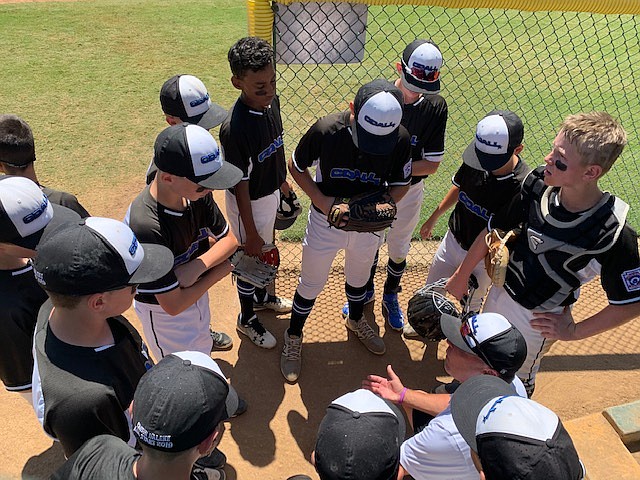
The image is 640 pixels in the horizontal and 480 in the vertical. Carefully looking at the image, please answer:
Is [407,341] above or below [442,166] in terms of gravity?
below

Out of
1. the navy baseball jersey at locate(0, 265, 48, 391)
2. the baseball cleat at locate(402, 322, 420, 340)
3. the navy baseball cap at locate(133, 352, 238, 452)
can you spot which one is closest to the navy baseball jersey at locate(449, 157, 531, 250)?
the baseball cleat at locate(402, 322, 420, 340)

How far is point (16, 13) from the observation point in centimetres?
1161

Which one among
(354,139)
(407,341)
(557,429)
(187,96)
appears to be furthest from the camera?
(407,341)

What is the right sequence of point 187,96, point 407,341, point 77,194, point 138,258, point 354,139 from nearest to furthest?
point 138,258 → point 354,139 → point 187,96 → point 407,341 → point 77,194

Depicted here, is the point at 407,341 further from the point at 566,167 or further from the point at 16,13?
the point at 16,13

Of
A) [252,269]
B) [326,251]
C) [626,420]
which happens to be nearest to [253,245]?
[252,269]

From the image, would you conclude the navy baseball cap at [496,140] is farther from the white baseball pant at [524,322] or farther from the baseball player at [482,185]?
the white baseball pant at [524,322]

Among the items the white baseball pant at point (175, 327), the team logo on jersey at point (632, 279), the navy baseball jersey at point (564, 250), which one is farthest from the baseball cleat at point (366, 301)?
the team logo on jersey at point (632, 279)

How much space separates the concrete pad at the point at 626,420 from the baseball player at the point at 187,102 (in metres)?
3.31

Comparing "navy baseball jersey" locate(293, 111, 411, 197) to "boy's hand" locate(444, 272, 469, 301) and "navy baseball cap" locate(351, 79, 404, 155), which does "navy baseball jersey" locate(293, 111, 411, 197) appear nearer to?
"navy baseball cap" locate(351, 79, 404, 155)

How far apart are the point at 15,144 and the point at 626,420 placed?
4.19 meters

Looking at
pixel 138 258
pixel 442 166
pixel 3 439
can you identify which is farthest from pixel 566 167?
pixel 442 166

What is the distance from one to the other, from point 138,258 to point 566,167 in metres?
2.08

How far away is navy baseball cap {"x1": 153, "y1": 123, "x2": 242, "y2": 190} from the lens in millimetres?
2596
